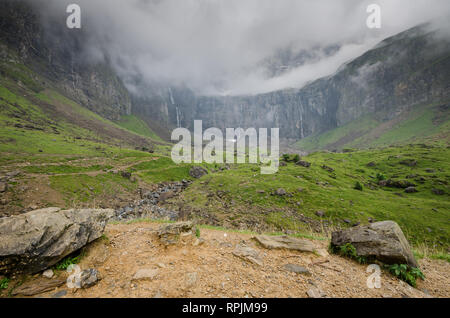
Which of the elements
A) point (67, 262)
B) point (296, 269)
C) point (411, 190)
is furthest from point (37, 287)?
point (411, 190)

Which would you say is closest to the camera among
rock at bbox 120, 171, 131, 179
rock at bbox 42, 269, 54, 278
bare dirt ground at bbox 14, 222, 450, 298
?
bare dirt ground at bbox 14, 222, 450, 298

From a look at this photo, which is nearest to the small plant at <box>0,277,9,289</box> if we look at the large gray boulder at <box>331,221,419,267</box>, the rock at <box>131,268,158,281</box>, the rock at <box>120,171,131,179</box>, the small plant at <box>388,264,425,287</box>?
the rock at <box>131,268,158,281</box>

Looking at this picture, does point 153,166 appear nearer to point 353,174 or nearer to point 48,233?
point 48,233

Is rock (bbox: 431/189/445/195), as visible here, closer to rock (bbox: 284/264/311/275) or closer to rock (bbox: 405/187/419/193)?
rock (bbox: 405/187/419/193)

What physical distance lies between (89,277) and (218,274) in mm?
4539

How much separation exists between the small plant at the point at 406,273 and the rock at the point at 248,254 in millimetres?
5806

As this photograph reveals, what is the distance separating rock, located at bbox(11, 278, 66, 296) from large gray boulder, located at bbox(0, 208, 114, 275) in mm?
518

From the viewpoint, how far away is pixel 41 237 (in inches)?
262

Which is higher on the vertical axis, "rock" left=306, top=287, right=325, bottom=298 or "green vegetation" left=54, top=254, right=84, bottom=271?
"green vegetation" left=54, top=254, right=84, bottom=271

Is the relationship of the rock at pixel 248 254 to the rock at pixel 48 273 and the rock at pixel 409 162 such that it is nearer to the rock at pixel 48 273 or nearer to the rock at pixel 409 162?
the rock at pixel 48 273

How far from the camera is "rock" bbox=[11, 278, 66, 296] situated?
546 cm

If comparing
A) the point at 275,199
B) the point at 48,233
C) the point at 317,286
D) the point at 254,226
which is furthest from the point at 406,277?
the point at 275,199

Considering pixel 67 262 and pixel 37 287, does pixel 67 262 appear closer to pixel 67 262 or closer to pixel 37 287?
pixel 67 262

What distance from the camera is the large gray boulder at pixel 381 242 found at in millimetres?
8109
